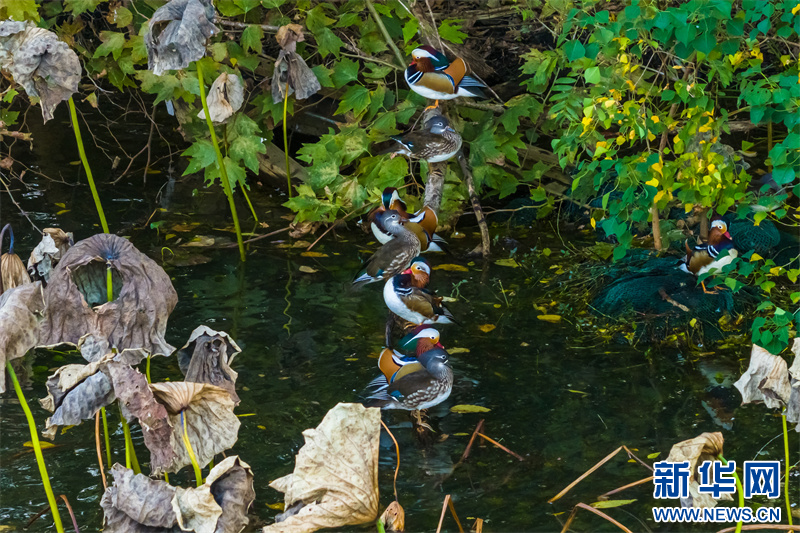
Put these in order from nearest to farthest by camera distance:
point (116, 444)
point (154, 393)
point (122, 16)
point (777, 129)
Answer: point (154, 393), point (116, 444), point (122, 16), point (777, 129)

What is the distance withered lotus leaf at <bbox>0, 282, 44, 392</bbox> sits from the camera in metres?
2.29

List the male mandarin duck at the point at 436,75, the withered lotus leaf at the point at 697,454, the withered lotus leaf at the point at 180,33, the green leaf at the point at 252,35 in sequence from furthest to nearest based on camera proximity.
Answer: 1. the green leaf at the point at 252,35
2. the male mandarin duck at the point at 436,75
3. the withered lotus leaf at the point at 180,33
4. the withered lotus leaf at the point at 697,454

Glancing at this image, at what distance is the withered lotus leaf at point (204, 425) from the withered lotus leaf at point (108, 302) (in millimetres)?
273

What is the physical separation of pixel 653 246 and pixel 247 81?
10.5 feet

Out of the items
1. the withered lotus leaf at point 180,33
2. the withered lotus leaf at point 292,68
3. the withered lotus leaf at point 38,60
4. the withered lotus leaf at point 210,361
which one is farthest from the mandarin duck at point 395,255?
the withered lotus leaf at point 210,361

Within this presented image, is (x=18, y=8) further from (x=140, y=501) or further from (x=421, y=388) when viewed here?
(x=140, y=501)

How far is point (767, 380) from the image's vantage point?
2699 mm

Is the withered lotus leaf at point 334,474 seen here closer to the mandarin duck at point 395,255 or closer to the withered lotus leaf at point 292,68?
the mandarin duck at point 395,255

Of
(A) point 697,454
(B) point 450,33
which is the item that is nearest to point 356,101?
(B) point 450,33

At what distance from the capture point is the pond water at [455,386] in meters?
3.58

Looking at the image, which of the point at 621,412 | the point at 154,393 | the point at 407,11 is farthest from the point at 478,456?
the point at 407,11

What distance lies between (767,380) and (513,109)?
3558 mm

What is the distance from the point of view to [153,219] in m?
6.48

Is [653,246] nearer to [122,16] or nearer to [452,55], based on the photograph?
[452,55]
